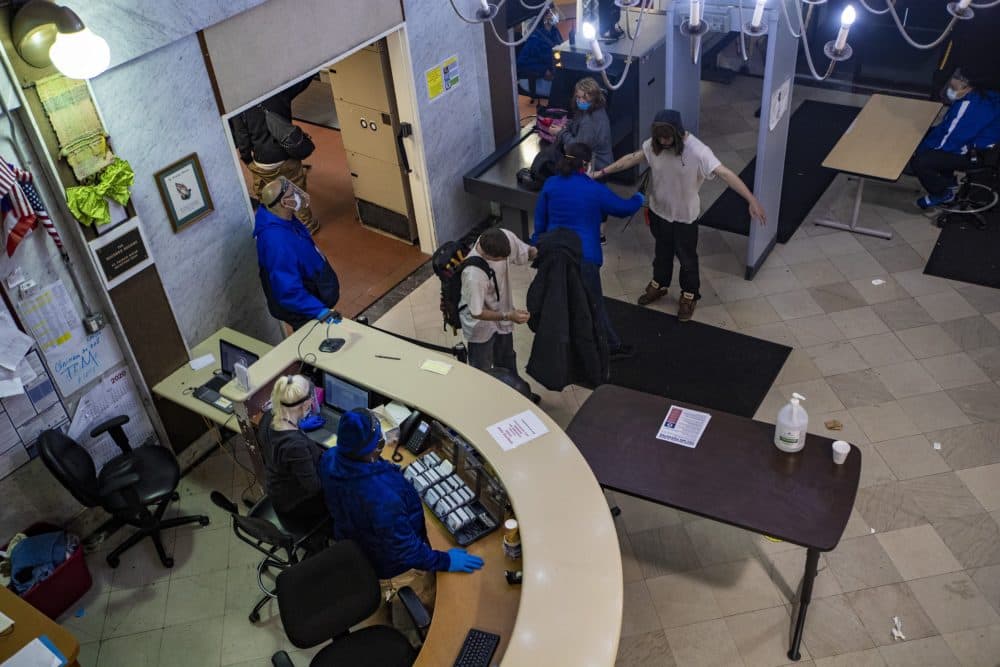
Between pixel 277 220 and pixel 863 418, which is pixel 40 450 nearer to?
pixel 277 220

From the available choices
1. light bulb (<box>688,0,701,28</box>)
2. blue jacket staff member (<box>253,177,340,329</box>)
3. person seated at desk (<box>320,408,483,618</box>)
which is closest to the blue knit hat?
person seated at desk (<box>320,408,483,618</box>)

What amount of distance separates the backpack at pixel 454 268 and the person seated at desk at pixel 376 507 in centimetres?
145

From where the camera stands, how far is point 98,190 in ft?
15.2

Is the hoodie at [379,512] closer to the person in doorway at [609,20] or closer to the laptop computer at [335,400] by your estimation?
the laptop computer at [335,400]

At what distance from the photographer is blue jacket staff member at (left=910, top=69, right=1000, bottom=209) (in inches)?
269

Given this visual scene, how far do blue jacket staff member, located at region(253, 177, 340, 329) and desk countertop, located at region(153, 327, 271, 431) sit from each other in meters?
0.28

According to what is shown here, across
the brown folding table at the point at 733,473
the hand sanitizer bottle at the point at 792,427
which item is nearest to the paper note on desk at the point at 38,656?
the brown folding table at the point at 733,473

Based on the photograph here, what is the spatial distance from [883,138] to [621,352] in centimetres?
302

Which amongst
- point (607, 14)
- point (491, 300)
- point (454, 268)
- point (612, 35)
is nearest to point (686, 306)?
point (491, 300)

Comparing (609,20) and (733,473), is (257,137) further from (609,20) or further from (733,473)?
(733,473)

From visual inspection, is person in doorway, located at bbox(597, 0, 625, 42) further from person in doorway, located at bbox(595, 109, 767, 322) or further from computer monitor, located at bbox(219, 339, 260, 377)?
computer monitor, located at bbox(219, 339, 260, 377)

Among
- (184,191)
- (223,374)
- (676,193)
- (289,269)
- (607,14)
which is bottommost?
(223,374)

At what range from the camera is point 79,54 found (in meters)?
4.09

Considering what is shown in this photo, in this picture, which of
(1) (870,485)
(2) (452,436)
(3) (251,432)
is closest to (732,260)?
(1) (870,485)
